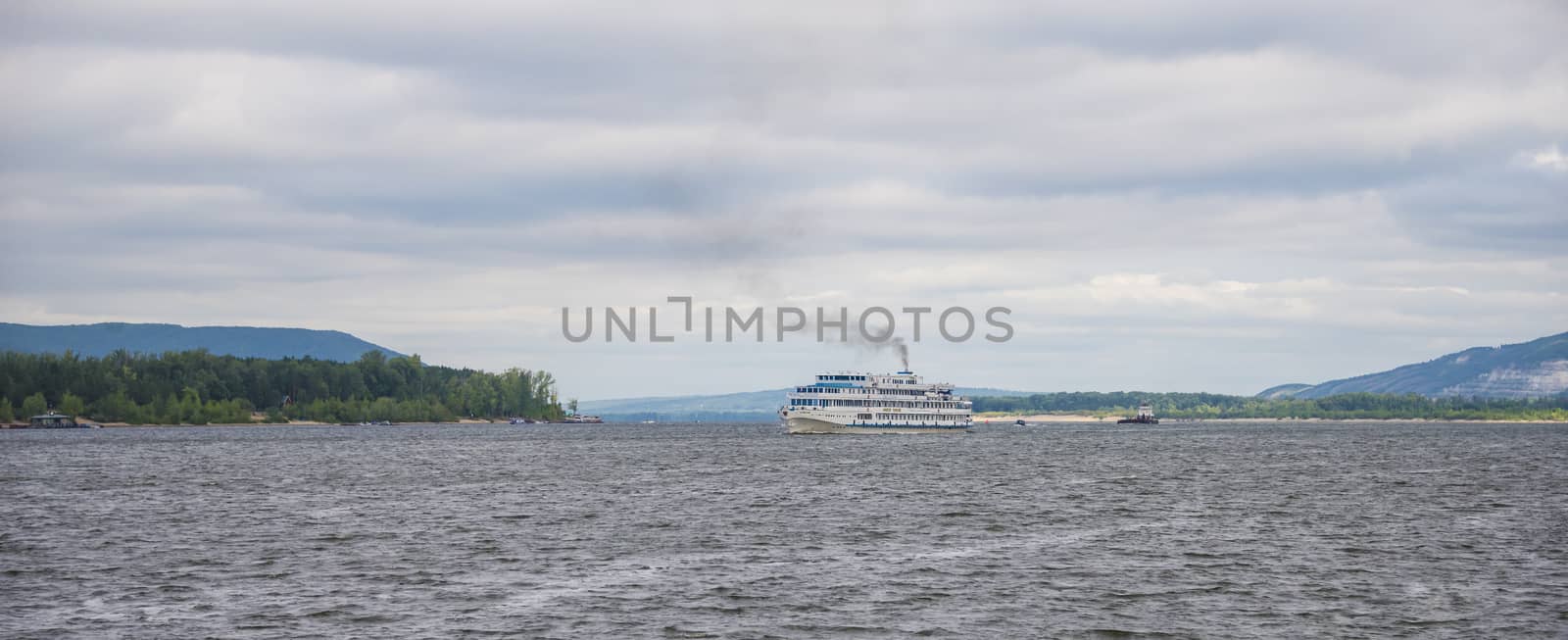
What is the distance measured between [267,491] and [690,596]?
66276 mm

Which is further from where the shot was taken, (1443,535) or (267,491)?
(267,491)

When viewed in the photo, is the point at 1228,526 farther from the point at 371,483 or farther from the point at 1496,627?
the point at 371,483

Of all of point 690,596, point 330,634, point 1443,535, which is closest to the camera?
point 330,634

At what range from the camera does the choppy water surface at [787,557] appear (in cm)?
4594

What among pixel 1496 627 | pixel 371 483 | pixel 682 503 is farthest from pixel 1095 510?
pixel 371 483

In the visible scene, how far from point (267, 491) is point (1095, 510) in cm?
6308

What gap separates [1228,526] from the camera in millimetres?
76062

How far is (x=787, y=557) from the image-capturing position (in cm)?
6219

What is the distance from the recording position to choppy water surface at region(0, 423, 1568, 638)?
45.9 metres

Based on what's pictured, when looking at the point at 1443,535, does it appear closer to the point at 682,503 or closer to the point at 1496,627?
the point at 1496,627

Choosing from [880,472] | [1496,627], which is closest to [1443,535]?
[1496,627]

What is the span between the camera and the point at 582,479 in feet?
401

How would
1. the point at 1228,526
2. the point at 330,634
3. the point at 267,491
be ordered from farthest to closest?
1. the point at 267,491
2. the point at 1228,526
3. the point at 330,634

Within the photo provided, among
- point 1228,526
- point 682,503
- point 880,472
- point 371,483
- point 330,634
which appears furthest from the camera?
point 880,472
